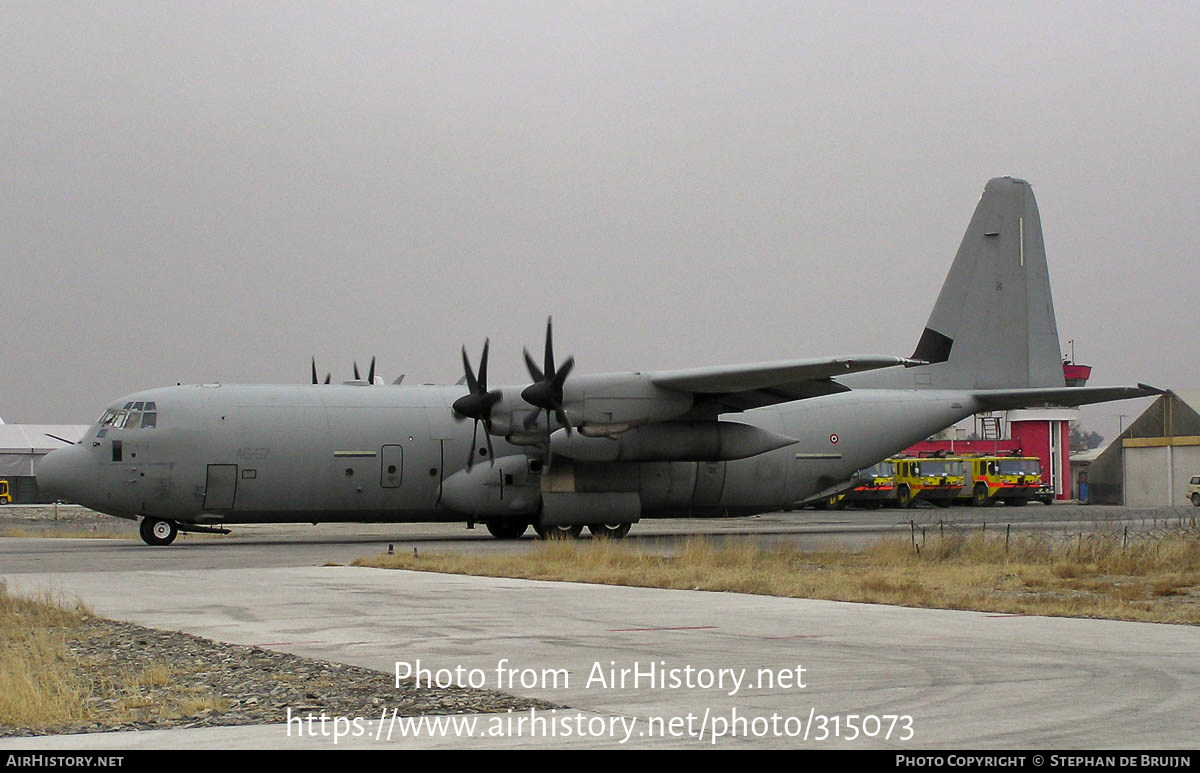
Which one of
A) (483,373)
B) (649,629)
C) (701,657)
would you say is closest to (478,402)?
(483,373)

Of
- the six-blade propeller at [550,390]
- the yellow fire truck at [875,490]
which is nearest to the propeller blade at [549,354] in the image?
the six-blade propeller at [550,390]

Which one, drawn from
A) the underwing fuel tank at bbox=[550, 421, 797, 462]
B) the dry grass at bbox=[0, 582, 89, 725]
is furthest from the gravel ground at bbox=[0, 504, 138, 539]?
the dry grass at bbox=[0, 582, 89, 725]

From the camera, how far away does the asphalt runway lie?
7254 mm

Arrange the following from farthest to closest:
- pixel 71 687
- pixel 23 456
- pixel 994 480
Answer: pixel 23 456, pixel 994 480, pixel 71 687

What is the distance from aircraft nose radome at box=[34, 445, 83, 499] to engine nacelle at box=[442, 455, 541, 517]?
27.8 ft

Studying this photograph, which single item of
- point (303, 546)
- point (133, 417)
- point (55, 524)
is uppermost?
point (133, 417)

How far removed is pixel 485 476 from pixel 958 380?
43.8ft

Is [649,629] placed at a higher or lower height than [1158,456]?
lower

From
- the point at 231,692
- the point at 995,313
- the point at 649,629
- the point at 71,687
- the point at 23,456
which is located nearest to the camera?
the point at 231,692

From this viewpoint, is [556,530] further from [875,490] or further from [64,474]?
[875,490]

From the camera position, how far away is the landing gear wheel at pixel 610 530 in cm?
3197

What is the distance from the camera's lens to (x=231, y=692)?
30.0ft

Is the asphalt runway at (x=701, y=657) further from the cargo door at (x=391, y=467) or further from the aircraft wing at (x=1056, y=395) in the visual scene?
the aircraft wing at (x=1056, y=395)

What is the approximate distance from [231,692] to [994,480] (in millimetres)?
55872
